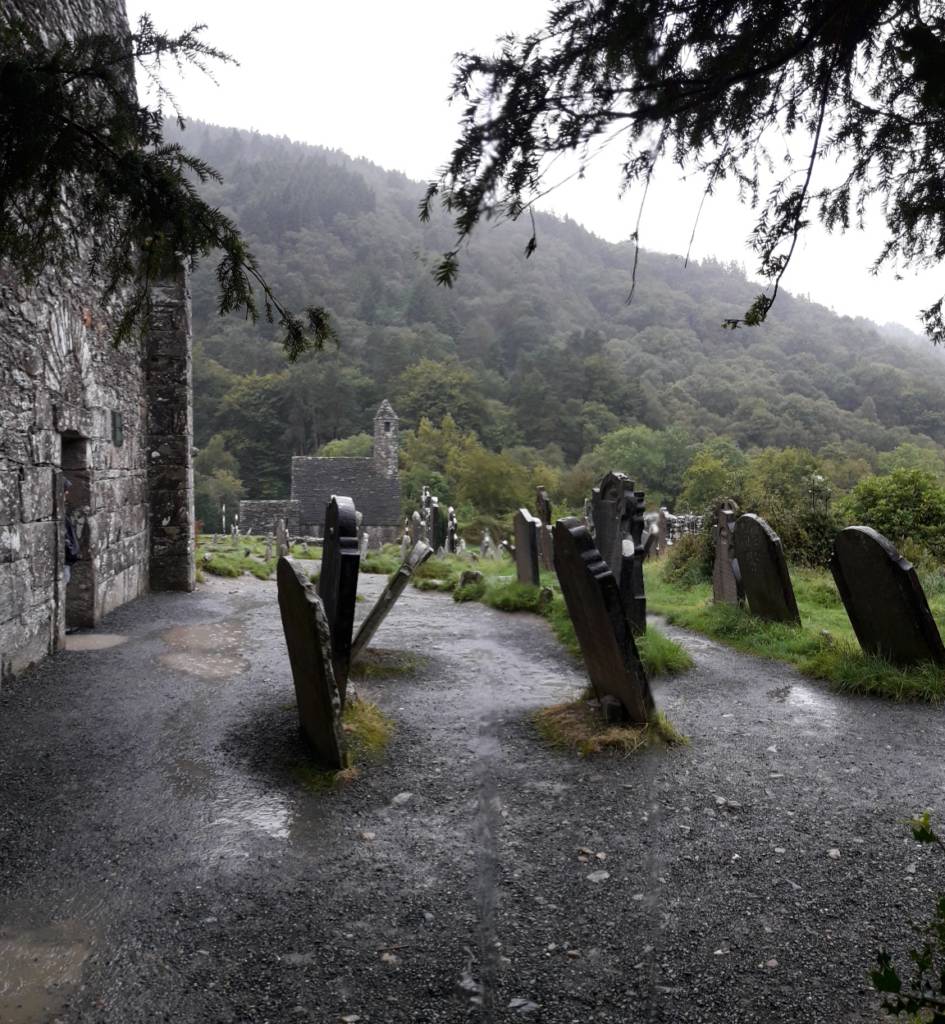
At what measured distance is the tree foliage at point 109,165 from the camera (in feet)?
9.30

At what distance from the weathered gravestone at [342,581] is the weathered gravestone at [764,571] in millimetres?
4533

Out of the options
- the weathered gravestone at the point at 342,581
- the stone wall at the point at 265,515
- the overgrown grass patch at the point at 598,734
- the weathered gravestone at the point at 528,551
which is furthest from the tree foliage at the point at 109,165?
the stone wall at the point at 265,515

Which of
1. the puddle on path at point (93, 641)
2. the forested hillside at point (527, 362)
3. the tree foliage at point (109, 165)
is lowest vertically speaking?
the puddle on path at point (93, 641)

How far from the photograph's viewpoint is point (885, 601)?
20.5ft

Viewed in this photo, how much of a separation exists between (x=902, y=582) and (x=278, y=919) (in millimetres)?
5222

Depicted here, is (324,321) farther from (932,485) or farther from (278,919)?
(932,485)

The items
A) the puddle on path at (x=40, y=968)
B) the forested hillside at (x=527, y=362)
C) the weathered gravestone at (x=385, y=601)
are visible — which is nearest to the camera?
the puddle on path at (x=40, y=968)

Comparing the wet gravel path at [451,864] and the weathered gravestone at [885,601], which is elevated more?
the weathered gravestone at [885,601]

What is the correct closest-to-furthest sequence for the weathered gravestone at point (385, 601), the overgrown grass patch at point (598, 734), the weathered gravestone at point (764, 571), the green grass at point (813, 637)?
1. the overgrown grass patch at point (598, 734)
2. the green grass at point (813, 637)
3. the weathered gravestone at point (385, 601)
4. the weathered gravestone at point (764, 571)

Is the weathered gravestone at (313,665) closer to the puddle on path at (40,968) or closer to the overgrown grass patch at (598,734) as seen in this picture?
the overgrown grass patch at (598,734)

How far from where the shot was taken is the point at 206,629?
8680mm

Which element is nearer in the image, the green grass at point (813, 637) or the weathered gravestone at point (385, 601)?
the green grass at point (813, 637)

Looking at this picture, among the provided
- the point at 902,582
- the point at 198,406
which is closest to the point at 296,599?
the point at 902,582

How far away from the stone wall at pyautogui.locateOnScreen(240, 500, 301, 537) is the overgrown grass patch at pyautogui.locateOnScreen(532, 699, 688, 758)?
3385 cm
